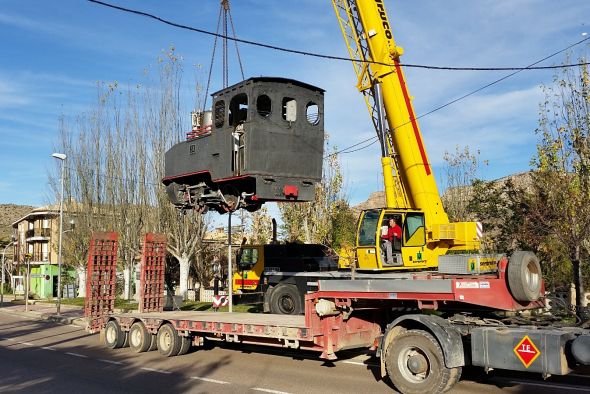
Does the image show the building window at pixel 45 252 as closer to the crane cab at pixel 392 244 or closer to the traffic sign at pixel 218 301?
the traffic sign at pixel 218 301

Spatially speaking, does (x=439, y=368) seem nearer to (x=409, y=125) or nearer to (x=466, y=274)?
(x=466, y=274)

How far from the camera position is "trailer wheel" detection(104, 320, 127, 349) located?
13.8 metres

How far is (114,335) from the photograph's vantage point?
547 inches

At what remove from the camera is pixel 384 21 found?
606 inches

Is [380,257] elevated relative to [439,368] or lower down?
elevated

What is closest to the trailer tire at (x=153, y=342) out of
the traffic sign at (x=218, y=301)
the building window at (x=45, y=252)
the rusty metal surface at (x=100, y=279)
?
the rusty metal surface at (x=100, y=279)

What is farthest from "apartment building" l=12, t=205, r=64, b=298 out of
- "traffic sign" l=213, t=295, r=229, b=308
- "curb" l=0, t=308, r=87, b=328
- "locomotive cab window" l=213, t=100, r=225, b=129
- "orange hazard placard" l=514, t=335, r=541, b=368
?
"orange hazard placard" l=514, t=335, r=541, b=368

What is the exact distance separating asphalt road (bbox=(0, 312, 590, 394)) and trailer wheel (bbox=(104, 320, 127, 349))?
0.85 feet

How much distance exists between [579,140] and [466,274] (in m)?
9.42

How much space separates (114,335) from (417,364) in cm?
877

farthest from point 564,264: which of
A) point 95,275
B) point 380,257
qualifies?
point 95,275

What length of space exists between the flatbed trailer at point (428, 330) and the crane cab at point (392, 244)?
202cm

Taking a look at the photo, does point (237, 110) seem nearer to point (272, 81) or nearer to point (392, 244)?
point (272, 81)

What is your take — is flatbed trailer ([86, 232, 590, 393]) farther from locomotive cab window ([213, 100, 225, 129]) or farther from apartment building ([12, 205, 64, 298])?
apartment building ([12, 205, 64, 298])
